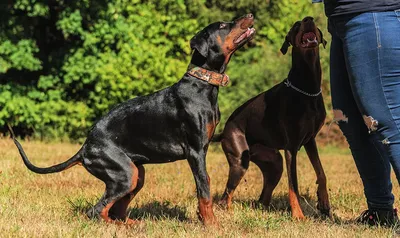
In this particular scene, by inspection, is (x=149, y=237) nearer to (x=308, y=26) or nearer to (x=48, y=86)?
(x=308, y=26)

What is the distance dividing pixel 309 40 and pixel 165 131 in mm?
1607

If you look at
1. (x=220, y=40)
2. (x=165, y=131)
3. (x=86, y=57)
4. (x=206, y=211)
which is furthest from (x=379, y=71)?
(x=86, y=57)

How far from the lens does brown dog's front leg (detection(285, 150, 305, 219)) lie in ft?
18.4

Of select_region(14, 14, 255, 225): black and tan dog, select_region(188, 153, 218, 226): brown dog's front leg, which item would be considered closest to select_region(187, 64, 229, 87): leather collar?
select_region(14, 14, 255, 225): black and tan dog

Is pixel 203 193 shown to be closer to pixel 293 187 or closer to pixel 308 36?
pixel 293 187

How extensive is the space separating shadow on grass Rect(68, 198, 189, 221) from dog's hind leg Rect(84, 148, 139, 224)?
1.05 ft

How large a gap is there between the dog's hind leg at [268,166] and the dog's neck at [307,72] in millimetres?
879

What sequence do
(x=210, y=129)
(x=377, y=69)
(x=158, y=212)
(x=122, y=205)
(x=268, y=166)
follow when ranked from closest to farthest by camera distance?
1. (x=377, y=69)
2. (x=210, y=129)
3. (x=122, y=205)
4. (x=158, y=212)
5. (x=268, y=166)

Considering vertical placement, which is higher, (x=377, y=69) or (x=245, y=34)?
(x=245, y=34)

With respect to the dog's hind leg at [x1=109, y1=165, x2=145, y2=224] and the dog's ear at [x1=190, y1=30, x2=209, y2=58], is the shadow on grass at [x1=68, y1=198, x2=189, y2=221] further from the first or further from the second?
the dog's ear at [x1=190, y1=30, x2=209, y2=58]

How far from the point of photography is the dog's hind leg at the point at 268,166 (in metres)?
6.34

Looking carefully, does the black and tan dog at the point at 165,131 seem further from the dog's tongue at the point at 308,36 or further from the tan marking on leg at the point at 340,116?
the tan marking on leg at the point at 340,116

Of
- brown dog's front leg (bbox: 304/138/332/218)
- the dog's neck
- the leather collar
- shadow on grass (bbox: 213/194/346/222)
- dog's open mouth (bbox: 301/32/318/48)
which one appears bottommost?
shadow on grass (bbox: 213/194/346/222)

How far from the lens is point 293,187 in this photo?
571 centimetres
